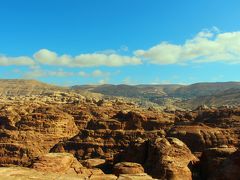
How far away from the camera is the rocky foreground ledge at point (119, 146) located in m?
34.9

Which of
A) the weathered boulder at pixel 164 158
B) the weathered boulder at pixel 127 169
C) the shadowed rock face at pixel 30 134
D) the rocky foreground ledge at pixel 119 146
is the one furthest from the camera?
the shadowed rock face at pixel 30 134

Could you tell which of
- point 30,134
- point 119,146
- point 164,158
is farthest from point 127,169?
point 30,134

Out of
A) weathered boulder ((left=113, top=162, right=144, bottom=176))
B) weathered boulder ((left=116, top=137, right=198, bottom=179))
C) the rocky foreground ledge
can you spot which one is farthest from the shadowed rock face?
weathered boulder ((left=113, top=162, right=144, bottom=176))

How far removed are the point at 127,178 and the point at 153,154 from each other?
30.9 feet

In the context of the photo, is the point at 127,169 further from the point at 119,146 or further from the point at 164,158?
the point at 119,146

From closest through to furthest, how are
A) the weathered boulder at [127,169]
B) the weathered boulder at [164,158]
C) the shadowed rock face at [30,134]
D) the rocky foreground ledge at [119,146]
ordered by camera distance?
the rocky foreground ledge at [119,146] → the weathered boulder at [127,169] → the weathered boulder at [164,158] → the shadowed rock face at [30,134]

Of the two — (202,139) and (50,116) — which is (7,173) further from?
(50,116)

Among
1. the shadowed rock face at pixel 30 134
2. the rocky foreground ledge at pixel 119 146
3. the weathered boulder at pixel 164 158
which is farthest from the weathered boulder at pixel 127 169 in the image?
the shadowed rock face at pixel 30 134

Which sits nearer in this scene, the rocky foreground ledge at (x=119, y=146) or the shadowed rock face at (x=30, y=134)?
the rocky foreground ledge at (x=119, y=146)

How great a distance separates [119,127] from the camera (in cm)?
6228

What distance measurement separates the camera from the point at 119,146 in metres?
57.1

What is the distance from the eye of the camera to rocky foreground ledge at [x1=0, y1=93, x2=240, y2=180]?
34.9m

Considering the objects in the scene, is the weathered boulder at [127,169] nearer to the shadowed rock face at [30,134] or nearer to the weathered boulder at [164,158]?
the weathered boulder at [164,158]

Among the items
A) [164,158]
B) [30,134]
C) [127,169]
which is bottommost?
[30,134]
